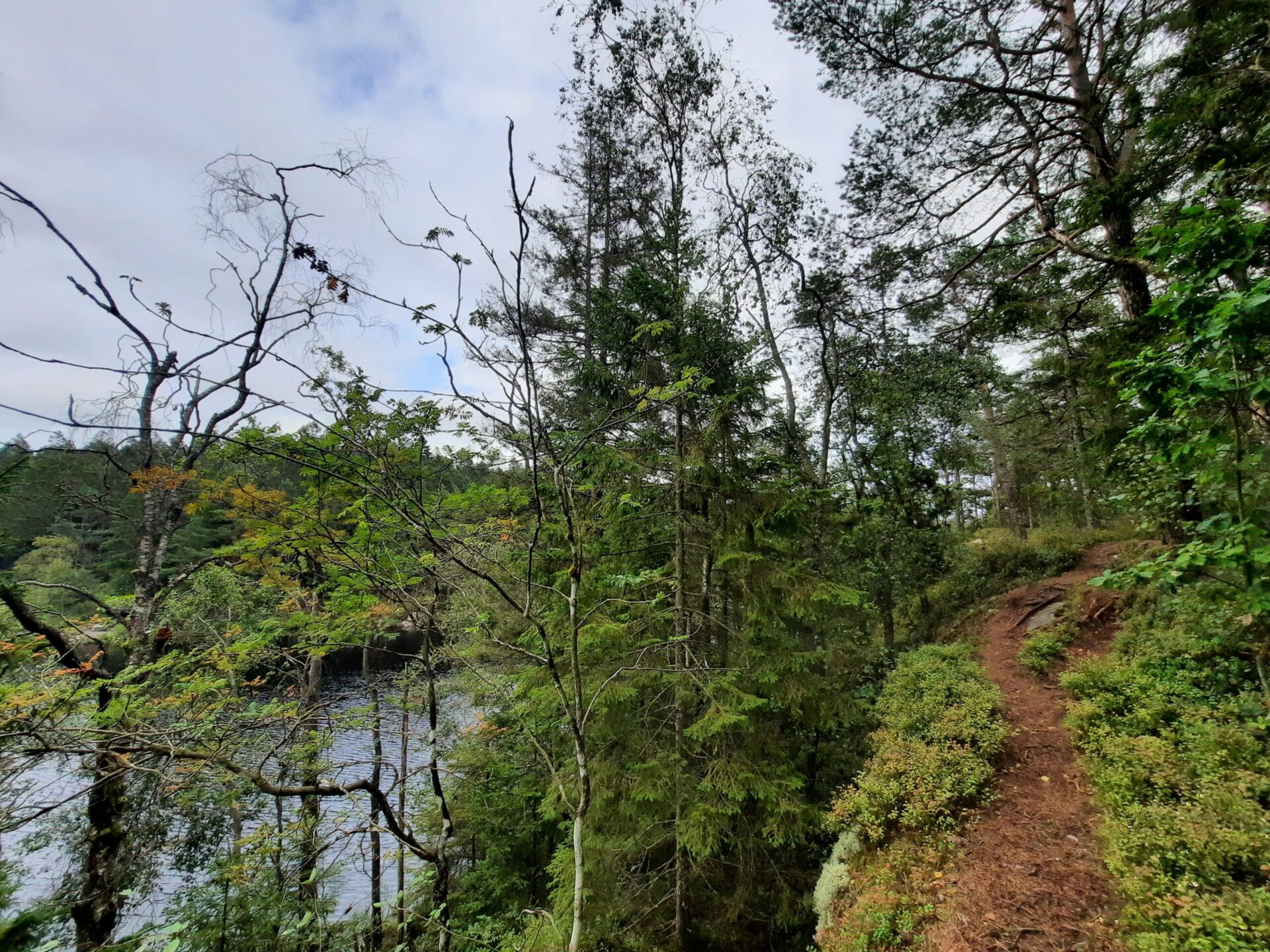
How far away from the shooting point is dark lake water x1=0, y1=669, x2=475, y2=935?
352cm

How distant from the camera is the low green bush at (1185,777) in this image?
2.62 meters

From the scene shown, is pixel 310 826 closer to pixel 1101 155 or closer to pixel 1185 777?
pixel 1185 777

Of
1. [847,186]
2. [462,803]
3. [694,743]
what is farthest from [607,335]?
[462,803]

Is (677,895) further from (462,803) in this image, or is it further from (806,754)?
(462,803)

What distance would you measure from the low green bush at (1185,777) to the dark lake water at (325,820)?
445 centimetres

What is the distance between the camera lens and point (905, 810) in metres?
4.60

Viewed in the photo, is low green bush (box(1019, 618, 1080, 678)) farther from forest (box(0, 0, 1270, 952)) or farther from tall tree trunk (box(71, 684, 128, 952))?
tall tree trunk (box(71, 684, 128, 952))

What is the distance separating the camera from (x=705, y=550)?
20.4 feet

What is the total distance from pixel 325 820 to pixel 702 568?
15.3 feet

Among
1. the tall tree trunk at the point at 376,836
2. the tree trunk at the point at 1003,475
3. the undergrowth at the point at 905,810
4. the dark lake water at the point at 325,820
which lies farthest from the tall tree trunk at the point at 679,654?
the tree trunk at the point at 1003,475

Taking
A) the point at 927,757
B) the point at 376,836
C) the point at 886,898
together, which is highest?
the point at 927,757

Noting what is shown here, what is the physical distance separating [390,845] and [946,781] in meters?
10.5

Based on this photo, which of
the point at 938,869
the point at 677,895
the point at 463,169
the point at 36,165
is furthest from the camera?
the point at 677,895

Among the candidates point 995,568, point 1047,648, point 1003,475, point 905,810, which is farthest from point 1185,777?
point 1003,475
